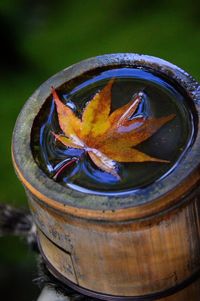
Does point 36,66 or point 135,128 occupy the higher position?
point 36,66

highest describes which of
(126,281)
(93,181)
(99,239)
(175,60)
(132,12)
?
(132,12)

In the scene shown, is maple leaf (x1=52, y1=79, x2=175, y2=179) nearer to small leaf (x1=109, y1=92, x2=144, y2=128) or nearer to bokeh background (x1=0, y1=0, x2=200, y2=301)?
small leaf (x1=109, y1=92, x2=144, y2=128)

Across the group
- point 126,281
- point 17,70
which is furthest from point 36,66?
point 126,281

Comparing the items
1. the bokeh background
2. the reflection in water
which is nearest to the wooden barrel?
the reflection in water

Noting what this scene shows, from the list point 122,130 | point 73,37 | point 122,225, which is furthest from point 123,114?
point 73,37

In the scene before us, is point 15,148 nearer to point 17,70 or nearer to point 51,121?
point 51,121

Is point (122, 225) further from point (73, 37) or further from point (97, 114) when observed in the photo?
point (73, 37)
